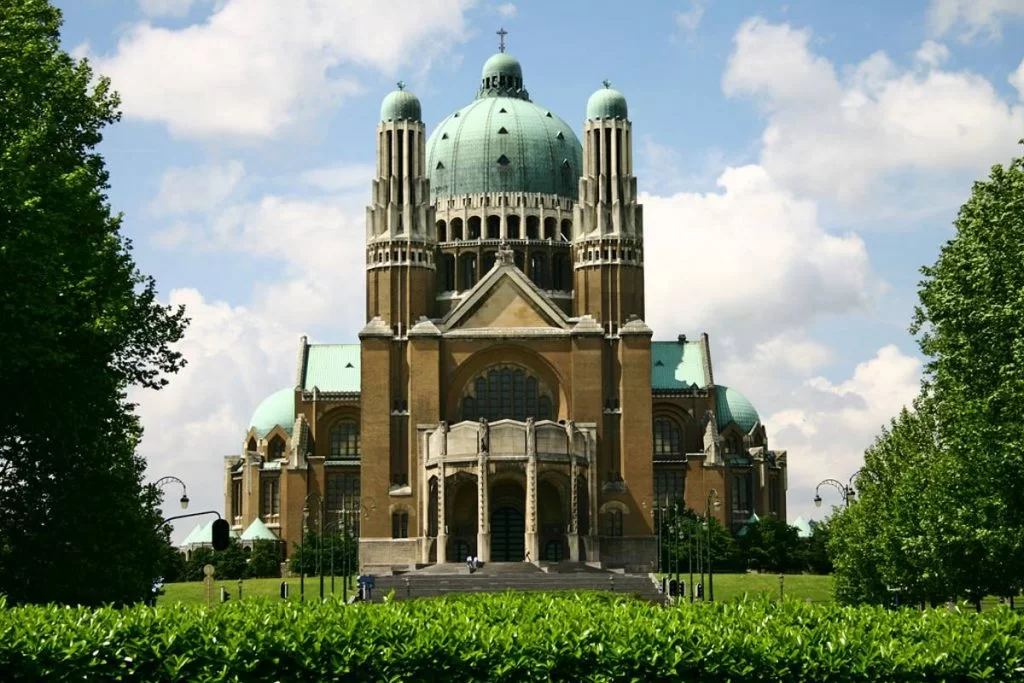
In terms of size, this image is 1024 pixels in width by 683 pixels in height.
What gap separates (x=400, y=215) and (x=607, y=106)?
1521cm

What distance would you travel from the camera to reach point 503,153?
387 ft

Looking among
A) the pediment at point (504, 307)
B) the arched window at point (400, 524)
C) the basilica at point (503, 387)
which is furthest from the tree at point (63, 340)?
the pediment at point (504, 307)

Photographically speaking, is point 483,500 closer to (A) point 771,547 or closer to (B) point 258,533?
(A) point 771,547

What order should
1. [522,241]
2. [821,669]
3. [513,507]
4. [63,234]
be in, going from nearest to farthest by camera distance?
[821,669], [63,234], [513,507], [522,241]

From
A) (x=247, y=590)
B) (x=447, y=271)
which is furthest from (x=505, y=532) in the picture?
(x=447, y=271)

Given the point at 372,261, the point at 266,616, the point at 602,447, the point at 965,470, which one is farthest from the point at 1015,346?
the point at 372,261

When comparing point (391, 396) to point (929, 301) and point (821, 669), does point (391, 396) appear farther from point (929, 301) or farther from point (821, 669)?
point (821, 669)

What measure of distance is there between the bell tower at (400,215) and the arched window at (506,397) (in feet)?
21.4

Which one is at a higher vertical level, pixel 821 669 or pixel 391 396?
pixel 391 396

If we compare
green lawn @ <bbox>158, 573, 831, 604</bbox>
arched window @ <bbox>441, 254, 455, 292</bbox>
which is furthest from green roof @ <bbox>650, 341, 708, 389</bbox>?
green lawn @ <bbox>158, 573, 831, 604</bbox>

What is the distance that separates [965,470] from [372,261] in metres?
65.1

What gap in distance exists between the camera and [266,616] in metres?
28.6

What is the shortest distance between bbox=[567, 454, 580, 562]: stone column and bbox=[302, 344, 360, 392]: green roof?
2715 centimetres

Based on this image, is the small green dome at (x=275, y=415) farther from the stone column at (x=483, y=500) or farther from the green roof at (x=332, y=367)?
the stone column at (x=483, y=500)
